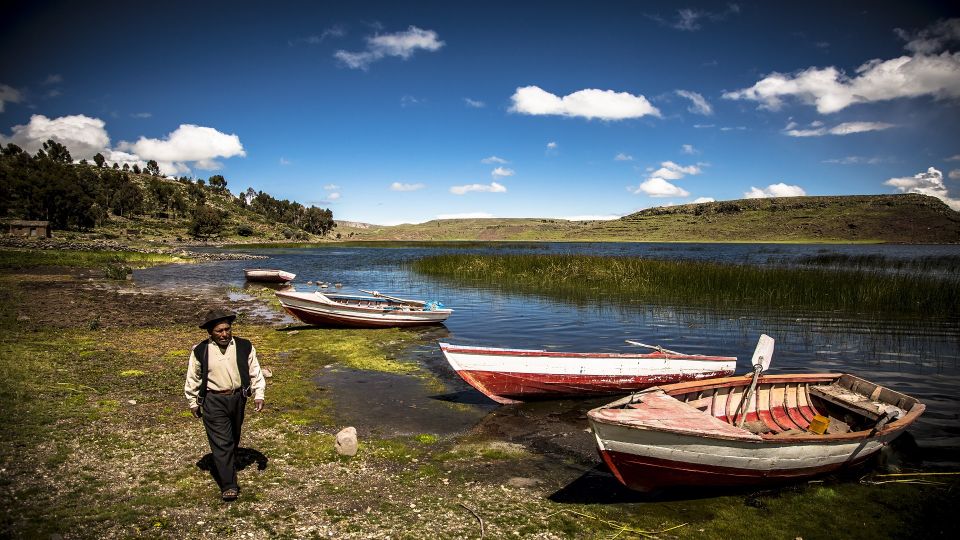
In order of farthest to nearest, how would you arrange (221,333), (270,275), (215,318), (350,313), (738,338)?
(270,275) < (350,313) < (738,338) < (221,333) < (215,318)

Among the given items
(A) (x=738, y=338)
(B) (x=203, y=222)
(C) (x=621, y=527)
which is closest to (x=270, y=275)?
(A) (x=738, y=338)

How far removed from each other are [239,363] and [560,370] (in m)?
7.32

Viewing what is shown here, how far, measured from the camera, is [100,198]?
4117 inches

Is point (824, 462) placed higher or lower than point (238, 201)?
lower

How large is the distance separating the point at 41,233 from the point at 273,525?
83481 millimetres

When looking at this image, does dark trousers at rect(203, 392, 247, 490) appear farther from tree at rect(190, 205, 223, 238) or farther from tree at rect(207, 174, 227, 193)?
tree at rect(207, 174, 227, 193)

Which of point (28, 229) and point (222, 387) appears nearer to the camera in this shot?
point (222, 387)

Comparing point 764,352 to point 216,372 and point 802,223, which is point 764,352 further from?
point 802,223

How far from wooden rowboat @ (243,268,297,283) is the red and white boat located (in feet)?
98.8

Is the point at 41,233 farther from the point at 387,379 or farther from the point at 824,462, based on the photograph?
the point at 824,462

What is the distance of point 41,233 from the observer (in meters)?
66.3

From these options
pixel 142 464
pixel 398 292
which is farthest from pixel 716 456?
pixel 398 292

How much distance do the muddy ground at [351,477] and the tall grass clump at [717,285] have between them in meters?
19.9

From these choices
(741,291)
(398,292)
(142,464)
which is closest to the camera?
(142,464)
